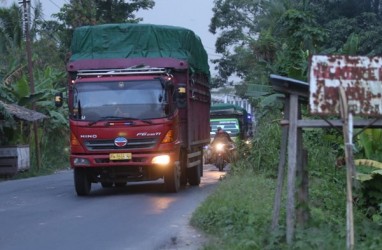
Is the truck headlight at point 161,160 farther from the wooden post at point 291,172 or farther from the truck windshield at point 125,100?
the wooden post at point 291,172

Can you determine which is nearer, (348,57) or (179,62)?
(348,57)

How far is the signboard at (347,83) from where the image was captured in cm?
753

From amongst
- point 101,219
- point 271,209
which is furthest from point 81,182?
point 271,209

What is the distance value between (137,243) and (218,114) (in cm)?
2316

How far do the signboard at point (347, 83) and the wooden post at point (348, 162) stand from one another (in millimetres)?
111

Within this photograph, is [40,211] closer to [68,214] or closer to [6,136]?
[68,214]

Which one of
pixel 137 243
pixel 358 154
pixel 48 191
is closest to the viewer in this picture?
pixel 137 243

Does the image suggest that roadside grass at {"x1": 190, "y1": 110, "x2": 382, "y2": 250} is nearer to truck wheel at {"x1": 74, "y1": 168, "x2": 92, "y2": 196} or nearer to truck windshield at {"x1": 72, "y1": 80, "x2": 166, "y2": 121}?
truck windshield at {"x1": 72, "y1": 80, "x2": 166, "y2": 121}

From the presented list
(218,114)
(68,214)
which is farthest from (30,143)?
(68,214)

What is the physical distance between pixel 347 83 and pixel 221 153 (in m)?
15.9

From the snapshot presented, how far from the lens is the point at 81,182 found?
15070 millimetres

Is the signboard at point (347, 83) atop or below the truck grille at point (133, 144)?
atop

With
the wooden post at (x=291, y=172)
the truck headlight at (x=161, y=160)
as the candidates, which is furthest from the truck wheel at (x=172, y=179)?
the wooden post at (x=291, y=172)

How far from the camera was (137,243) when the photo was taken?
30.2ft
